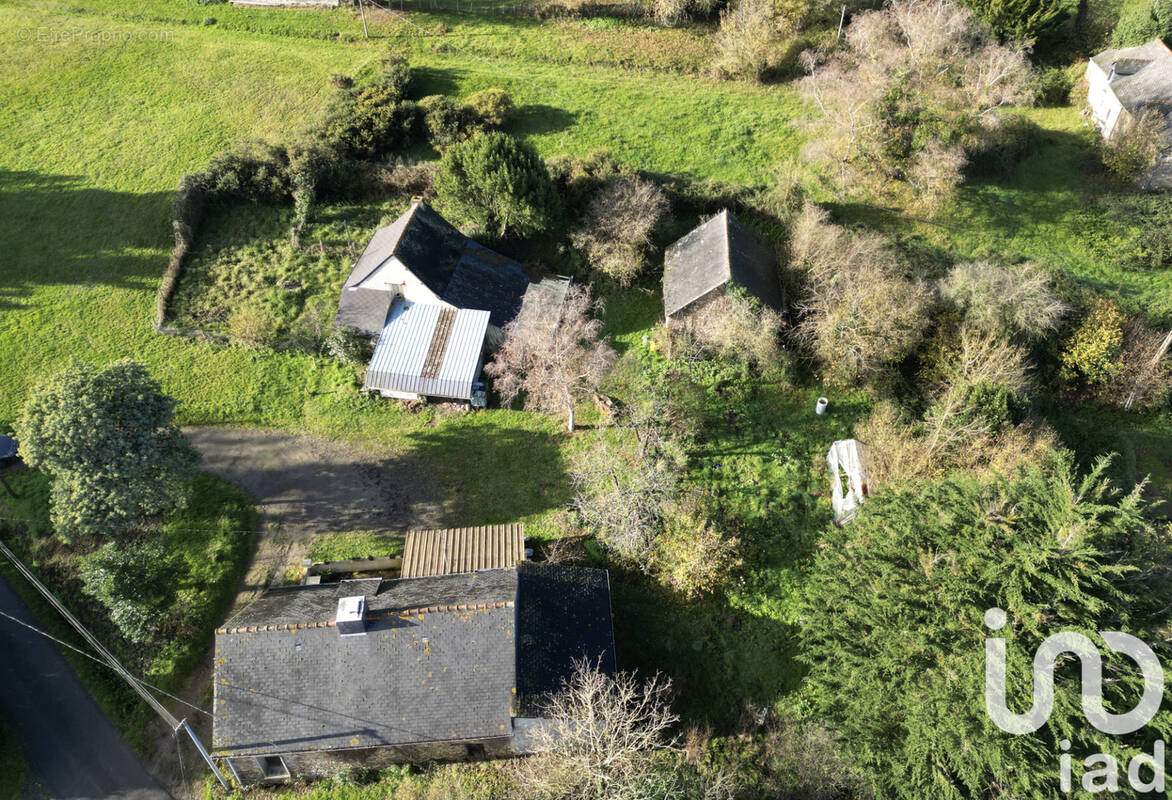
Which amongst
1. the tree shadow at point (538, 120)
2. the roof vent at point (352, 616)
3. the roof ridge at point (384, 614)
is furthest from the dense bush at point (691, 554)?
the tree shadow at point (538, 120)

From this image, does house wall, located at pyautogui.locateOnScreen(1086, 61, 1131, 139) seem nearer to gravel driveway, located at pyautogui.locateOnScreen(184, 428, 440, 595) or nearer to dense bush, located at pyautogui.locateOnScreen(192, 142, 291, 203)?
gravel driveway, located at pyautogui.locateOnScreen(184, 428, 440, 595)

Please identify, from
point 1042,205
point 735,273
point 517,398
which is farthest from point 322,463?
point 1042,205

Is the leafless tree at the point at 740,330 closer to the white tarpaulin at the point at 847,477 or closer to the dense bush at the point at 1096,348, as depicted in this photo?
the white tarpaulin at the point at 847,477

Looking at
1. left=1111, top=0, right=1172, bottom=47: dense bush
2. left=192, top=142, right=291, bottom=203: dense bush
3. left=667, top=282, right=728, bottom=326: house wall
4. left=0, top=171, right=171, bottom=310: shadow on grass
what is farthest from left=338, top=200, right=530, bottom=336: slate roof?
left=1111, top=0, right=1172, bottom=47: dense bush

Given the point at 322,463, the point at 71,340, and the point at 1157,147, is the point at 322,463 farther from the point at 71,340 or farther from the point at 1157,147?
the point at 1157,147

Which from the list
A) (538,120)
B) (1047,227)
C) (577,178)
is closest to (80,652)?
(577,178)

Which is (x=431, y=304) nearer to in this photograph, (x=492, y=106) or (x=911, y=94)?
(x=492, y=106)
